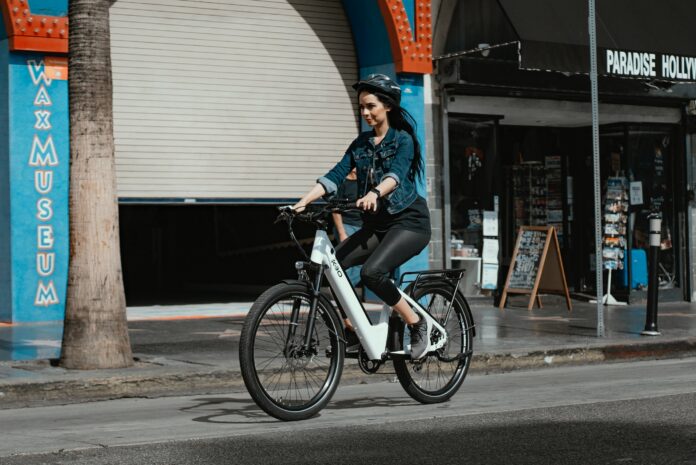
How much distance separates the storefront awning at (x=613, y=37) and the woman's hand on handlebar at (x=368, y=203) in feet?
26.7

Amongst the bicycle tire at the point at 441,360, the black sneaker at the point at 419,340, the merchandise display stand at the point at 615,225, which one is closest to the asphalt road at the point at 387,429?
the bicycle tire at the point at 441,360

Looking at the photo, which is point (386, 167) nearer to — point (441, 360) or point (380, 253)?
point (380, 253)

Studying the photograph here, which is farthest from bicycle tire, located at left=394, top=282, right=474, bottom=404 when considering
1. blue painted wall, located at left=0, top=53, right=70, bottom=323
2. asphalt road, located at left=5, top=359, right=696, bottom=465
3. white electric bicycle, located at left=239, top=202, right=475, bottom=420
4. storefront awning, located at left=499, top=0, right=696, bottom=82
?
storefront awning, located at left=499, top=0, right=696, bottom=82

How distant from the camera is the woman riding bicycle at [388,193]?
6898 mm

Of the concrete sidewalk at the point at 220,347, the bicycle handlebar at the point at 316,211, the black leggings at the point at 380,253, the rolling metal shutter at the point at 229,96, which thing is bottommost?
the concrete sidewalk at the point at 220,347

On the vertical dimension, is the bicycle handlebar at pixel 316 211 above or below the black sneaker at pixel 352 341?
above

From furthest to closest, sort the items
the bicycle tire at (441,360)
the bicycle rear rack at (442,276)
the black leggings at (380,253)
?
the bicycle rear rack at (442,276) < the bicycle tire at (441,360) < the black leggings at (380,253)

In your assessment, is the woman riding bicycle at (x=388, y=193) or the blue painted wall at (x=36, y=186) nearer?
the woman riding bicycle at (x=388, y=193)

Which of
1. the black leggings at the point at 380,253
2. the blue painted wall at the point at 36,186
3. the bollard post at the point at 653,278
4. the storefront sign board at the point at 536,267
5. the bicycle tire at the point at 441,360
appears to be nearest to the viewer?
the black leggings at the point at 380,253

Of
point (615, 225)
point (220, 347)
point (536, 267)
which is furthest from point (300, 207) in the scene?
point (615, 225)

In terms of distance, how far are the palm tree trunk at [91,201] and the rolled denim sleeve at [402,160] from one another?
3.07 metres

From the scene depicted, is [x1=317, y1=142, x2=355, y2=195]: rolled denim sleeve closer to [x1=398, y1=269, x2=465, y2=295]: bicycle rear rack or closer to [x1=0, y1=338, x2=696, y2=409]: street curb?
[x1=398, y1=269, x2=465, y2=295]: bicycle rear rack

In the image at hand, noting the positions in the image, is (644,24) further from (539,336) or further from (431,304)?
(431,304)

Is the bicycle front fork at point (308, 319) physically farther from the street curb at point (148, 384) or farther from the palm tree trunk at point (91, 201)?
the palm tree trunk at point (91, 201)
